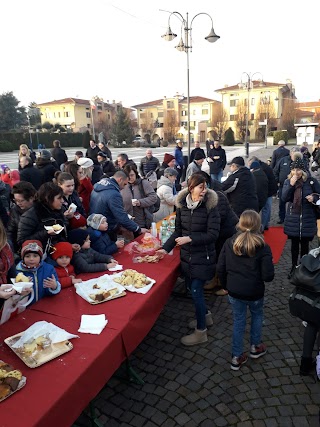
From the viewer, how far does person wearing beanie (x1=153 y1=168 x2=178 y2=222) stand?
235 inches

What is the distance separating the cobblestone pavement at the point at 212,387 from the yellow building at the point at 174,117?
61.8 metres

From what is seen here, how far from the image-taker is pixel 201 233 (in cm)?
346

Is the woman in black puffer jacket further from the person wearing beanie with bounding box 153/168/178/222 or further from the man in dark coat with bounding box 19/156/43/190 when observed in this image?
the man in dark coat with bounding box 19/156/43/190

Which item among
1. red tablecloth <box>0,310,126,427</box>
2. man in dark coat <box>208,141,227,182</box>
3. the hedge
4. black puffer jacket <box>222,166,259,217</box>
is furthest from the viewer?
the hedge

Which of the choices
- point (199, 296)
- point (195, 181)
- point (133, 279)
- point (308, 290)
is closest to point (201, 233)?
point (195, 181)

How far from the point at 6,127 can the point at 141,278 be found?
63102 mm

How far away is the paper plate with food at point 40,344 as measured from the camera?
2162 millimetres

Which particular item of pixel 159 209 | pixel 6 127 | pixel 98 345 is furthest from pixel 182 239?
pixel 6 127

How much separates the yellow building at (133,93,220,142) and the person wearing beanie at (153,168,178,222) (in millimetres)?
58851

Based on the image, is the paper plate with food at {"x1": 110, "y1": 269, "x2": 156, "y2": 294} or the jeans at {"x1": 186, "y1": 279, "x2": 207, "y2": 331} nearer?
the paper plate with food at {"x1": 110, "y1": 269, "x2": 156, "y2": 294}

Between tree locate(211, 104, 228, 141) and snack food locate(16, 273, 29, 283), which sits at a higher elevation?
tree locate(211, 104, 228, 141)

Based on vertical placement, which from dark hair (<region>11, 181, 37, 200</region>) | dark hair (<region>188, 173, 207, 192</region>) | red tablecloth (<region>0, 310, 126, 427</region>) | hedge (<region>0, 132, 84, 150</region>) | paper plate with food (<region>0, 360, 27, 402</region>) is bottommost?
red tablecloth (<region>0, 310, 126, 427</region>)

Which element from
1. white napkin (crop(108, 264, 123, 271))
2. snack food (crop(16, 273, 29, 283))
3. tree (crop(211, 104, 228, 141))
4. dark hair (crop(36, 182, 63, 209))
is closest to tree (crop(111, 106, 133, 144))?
tree (crop(211, 104, 228, 141))

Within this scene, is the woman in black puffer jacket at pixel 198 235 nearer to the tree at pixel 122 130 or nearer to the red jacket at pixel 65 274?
the red jacket at pixel 65 274
